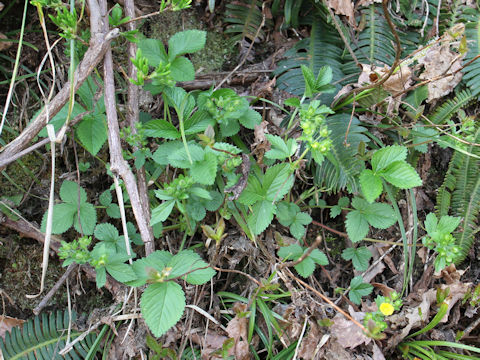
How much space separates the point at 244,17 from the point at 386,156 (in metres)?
1.18

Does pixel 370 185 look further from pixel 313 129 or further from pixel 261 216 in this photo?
pixel 261 216

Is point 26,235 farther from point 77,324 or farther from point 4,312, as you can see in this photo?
point 77,324

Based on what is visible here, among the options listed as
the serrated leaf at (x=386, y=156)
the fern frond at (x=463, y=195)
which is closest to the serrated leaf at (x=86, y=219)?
the serrated leaf at (x=386, y=156)

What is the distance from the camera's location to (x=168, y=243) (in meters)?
1.93

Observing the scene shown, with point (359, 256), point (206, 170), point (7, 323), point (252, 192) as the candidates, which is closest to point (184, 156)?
point (206, 170)

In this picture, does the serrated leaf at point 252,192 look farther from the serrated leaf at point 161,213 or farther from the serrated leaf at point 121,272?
the serrated leaf at point 121,272

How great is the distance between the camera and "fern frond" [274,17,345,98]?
215 cm

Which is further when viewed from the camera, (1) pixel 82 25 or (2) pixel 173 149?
(1) pixel 82 25

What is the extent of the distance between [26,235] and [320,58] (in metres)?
1.91

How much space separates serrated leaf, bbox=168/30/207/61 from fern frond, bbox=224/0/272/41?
482mm

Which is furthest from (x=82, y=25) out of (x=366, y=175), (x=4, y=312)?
(x=366, y=175)

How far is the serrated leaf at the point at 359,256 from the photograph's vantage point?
6.30 feet

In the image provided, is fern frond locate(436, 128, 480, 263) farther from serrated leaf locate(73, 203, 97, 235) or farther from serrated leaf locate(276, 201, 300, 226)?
serrated leaf locate(73, 203, 97, 235)

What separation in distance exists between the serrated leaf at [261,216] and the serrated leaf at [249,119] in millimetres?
389
